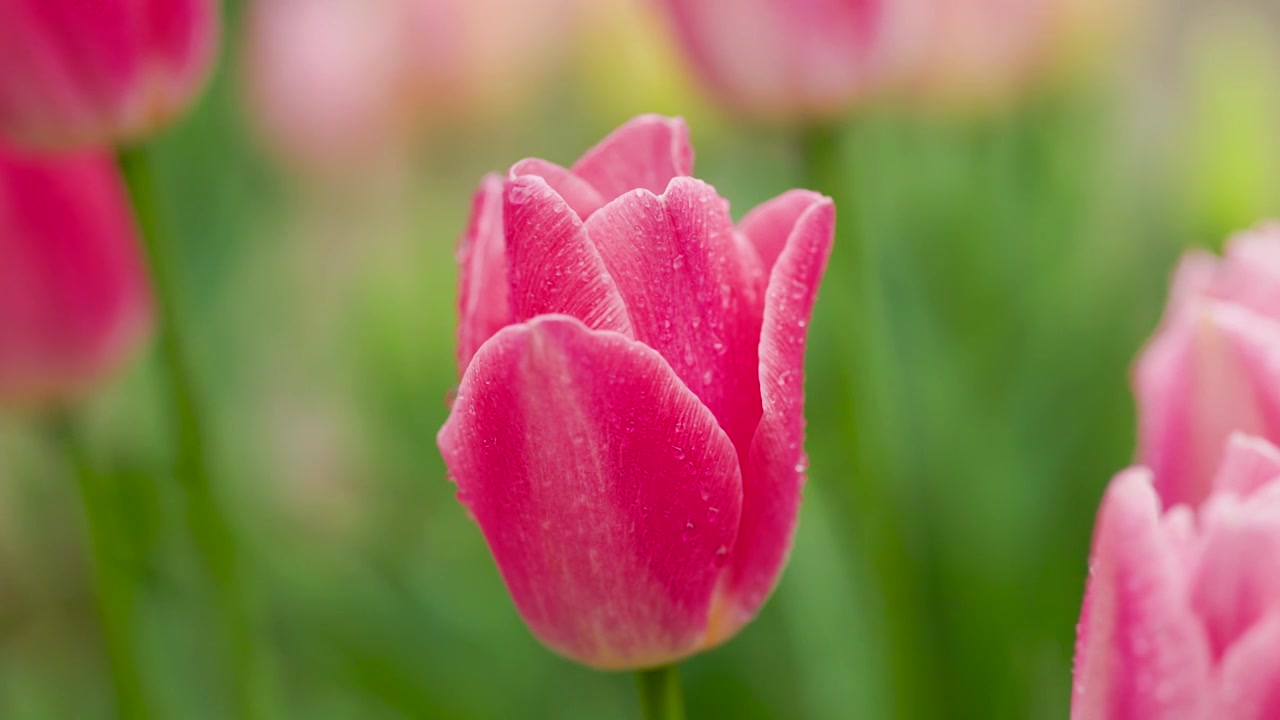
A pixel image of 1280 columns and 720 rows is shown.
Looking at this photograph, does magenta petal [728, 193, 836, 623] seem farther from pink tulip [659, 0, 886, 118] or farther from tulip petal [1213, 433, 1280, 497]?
pink tulip [659, 0, 886, 118]

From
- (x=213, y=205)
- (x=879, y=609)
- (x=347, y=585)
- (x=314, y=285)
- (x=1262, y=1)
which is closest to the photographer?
(x=879, y=609)

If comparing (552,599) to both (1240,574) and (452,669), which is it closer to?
(1240,574)

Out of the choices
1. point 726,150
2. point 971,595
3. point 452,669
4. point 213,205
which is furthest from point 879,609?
point 213,205

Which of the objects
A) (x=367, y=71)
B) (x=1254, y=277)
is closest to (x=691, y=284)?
(x=1254, y=277)

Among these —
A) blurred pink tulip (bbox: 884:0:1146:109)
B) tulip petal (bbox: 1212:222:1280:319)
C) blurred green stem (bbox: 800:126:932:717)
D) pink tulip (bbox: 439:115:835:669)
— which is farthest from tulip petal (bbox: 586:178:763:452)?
blurred pink tulip (bbox: 884:0:1146:109)

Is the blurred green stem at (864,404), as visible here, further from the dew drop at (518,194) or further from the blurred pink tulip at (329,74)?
the blurred pink tulip at (329,74)

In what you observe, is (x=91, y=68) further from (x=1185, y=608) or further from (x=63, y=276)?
(x=1185, y=608)

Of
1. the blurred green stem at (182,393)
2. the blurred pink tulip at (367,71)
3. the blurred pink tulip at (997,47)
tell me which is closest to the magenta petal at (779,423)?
the blurred green stem at (182,393)
